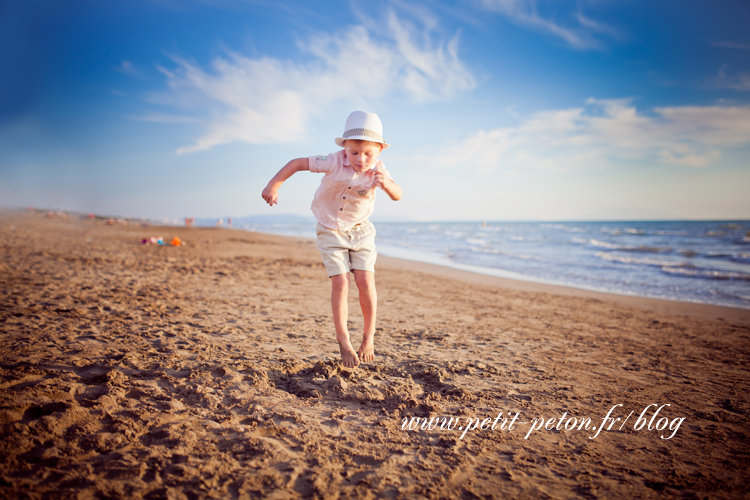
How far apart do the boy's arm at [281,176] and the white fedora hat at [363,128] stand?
36 centimetres

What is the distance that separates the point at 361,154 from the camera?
2.72m

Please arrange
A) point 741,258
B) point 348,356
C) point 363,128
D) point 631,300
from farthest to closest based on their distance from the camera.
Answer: point 741,258
point 631,300
point 348,356
point 363,128

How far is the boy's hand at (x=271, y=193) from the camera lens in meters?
2.76

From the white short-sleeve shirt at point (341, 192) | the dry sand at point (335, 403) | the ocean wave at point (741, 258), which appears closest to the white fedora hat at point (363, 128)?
the white short-sleeve shirt at point (341, 192)

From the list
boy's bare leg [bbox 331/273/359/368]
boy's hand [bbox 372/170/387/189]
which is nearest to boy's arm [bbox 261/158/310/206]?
boy's hand [bbox 372/170/387/189]

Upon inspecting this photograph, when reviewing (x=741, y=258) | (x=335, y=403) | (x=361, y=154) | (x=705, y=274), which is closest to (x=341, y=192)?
(x=361, y=154)

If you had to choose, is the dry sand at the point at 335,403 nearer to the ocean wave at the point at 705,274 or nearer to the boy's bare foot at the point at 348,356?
the boy's bare foot at the point at 348,356

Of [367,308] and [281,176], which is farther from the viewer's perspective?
[367,308]

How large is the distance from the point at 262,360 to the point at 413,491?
175cm

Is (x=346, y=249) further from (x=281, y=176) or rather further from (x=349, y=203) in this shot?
(x=281, y=176)

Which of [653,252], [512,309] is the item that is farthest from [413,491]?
[653,252]

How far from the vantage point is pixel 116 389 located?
2.20 m

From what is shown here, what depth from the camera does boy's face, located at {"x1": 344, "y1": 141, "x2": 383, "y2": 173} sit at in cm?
272

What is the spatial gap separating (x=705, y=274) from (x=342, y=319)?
495 inches
